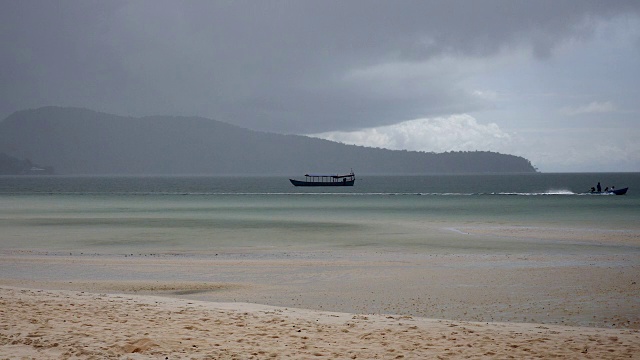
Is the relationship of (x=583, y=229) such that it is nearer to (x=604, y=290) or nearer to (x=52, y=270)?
(x=604, y=290)

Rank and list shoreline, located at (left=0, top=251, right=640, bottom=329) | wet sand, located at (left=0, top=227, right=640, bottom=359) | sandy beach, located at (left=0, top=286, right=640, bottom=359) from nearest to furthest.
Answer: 1. sandy beach, located at (left=0, top=286, right=640, bottom=359)
2. wet sand, located at (left=0, top=227, right=640, bottom=359)
3. shoreline, located at (left=0, top=251, right=640, bottom=329)

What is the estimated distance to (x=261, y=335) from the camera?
11.0 m

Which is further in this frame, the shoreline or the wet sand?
the shoreline

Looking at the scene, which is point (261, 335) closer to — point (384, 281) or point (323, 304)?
point (323, 304)

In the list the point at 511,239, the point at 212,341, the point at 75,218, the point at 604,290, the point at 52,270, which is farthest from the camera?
the point at 75,218

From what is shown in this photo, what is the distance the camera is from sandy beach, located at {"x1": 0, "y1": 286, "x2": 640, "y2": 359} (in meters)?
9.91

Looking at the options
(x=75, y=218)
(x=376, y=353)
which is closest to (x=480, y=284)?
(x=376, y=353)

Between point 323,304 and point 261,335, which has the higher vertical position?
point 261,335

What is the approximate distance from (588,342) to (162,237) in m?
29.8

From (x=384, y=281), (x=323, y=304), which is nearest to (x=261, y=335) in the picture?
(x=323, y=304)

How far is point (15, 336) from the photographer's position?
10578mm

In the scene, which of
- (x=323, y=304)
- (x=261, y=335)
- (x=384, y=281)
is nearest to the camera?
(x=261, y=335)

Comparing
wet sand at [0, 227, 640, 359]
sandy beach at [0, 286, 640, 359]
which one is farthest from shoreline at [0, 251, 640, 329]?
sandy beach at [0, 286, 640, 359]

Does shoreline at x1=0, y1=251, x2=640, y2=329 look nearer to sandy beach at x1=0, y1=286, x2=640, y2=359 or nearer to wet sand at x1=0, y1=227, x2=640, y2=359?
wet sand at x1=0, y1=227, x2=640, y2=359
